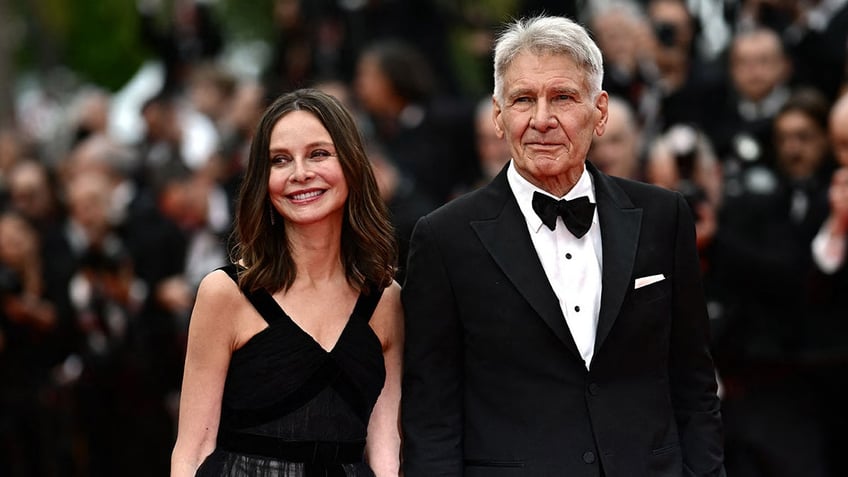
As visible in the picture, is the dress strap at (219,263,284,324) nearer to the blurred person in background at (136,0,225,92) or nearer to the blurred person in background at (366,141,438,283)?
the blurred person in background at (366,141,438,283)

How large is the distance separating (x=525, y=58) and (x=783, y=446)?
3599mm

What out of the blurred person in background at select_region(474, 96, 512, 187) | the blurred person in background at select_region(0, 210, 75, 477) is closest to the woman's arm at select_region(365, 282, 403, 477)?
the blurred person in background at select_region(474, 96, 512, 187)

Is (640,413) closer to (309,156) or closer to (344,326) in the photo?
(344,326)

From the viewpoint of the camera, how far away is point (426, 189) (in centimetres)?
932

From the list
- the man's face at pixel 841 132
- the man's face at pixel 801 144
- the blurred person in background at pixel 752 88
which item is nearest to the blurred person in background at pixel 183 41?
the blurred person in background at pixel 752 88

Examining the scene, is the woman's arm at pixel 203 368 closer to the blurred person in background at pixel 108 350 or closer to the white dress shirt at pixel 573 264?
the white dress shirt at pixel 573 264

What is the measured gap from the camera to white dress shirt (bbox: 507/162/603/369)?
4523mm

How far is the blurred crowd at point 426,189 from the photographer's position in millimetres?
7422

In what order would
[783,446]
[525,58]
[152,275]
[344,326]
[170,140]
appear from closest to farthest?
[525,58], [344,326], [783,446], [152,275], [170,140]

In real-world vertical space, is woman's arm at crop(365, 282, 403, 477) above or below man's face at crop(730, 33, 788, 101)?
below

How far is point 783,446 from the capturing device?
24.2ft

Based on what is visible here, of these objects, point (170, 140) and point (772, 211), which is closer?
point (772, 211)

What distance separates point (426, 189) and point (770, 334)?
263 cm

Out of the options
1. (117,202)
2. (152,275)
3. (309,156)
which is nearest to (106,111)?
(117,202)
